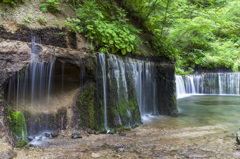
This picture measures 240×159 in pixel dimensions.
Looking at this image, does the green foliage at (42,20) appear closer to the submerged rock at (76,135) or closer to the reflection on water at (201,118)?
the submerged rock at (76,135)

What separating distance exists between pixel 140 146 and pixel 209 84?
1735cm

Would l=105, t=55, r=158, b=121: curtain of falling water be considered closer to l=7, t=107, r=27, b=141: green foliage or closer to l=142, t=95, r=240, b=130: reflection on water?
l=142, t=95, r=240, b=130: reflection on water

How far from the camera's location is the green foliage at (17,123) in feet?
11.5

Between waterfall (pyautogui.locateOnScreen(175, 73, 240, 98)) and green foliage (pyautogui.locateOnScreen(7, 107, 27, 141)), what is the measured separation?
15244 millimetres

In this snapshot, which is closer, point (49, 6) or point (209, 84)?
point (49, 6)

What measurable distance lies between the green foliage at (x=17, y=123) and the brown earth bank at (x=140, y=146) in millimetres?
478

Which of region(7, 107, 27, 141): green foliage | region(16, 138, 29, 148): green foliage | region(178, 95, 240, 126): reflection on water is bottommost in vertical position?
region(178, 95, 240, 126): reflection on water

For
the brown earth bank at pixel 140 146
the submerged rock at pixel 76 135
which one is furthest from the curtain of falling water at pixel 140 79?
the submerged rock at pixel 76 135

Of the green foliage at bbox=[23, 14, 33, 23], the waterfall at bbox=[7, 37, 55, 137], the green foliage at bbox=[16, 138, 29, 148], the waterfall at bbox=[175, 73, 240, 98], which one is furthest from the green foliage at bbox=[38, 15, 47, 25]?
the waterfall at bbox=[175, 73, 240, 98]

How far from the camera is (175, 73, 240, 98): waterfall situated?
17.6 metres

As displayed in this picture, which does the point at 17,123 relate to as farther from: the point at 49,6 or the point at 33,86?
the point at 49,6

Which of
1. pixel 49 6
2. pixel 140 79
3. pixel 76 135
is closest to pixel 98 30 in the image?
pixel 49 6

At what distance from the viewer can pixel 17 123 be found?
12.1 feet

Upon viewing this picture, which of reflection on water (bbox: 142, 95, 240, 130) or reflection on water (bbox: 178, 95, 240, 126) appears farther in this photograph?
reflection on water (bbox: 178, 95, 240, 126)
